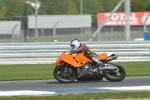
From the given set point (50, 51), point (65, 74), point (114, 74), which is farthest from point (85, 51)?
point (50, 51)

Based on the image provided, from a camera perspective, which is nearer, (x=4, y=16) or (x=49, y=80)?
(x=49, y=80)

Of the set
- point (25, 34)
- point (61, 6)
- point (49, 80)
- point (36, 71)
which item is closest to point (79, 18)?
point (61, 6)

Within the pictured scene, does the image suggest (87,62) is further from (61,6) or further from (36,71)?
(61,6)

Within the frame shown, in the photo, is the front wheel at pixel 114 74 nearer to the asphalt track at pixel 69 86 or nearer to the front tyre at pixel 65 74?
the asphalt track at pixel 69 86

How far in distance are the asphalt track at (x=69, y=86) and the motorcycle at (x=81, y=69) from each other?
0.16 m

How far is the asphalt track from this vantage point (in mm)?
9344

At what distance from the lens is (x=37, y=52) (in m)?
16.1

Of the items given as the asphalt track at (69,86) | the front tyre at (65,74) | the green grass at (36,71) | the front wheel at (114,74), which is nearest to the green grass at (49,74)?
the green grass at (36,71)

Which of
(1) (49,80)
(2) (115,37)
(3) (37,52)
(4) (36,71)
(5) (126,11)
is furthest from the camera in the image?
(2) (115,37)

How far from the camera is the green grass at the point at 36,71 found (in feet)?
40.7

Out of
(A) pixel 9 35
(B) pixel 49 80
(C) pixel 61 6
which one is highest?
(C) pixel 61 6

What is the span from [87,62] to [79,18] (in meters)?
7.08

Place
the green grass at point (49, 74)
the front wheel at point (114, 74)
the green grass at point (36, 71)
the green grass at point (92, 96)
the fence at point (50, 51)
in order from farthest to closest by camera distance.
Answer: the fence at point (50, 51), the green grass at point (36, 71), the front wheel at point (114, 74), the green grass at point (49, 74), the green grass at point (92, 96)

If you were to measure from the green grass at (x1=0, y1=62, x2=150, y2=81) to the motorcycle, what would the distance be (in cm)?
134
